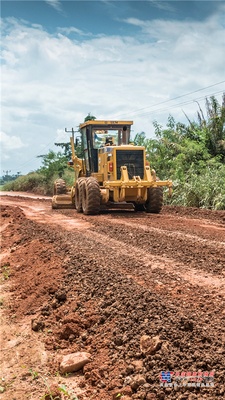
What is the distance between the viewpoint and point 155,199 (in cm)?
1402

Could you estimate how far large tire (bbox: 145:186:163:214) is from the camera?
14.0 meters

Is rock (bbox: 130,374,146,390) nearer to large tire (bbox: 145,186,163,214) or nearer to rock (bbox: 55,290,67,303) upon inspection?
rock (bbox: 55,290,67,303)

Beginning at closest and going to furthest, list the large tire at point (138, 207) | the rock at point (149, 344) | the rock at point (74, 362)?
the rock at point (149, 344), the rock at point (74, 362), the large tire at point (138, 207)

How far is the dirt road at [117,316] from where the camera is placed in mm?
3584

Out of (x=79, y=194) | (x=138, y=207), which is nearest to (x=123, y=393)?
(x=79, y=194)

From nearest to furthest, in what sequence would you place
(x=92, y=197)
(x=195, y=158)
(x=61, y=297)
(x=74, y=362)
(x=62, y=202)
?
(x=74, y=362) → (x=61, y=297) → (x=92, y=197) → (x=62, y=202) → (x=195, y=158)

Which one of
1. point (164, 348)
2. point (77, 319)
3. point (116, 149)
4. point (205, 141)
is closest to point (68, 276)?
point (77, 319)

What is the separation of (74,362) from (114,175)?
986 cm

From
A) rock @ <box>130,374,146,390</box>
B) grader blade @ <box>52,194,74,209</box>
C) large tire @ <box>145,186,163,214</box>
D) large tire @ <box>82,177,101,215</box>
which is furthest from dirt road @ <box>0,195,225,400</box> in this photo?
grader blade @ <box>52,194,74,209</box>

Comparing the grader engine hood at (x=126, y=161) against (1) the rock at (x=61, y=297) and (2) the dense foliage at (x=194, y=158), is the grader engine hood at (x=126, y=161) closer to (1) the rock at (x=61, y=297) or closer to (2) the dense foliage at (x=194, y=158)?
(2) the dense foliage at (x=194, y=158)

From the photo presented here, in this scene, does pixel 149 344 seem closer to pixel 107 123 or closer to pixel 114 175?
pixel 114 175

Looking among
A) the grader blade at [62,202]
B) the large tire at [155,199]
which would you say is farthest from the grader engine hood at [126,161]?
the grader blade at [62,202]

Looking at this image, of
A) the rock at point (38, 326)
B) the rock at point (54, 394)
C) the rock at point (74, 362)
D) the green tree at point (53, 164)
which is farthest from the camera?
the green tree at point (53, 164)

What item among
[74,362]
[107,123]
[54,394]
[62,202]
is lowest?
[54,394]
